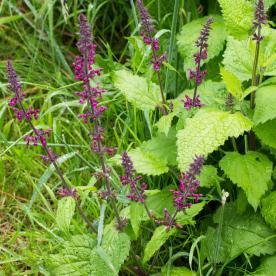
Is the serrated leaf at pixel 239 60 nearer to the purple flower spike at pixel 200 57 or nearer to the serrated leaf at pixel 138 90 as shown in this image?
the purple flower spike at pixel 200 57

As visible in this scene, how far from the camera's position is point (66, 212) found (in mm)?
2143

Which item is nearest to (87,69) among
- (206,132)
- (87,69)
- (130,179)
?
(87,69)

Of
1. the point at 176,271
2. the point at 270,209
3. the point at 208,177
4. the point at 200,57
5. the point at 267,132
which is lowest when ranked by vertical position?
the point at 176,271

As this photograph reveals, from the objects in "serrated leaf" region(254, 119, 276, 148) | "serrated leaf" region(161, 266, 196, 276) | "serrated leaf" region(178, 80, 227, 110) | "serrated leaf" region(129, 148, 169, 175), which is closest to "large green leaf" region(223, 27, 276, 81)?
"serrated leaf" region(178, 80, 227, 110)

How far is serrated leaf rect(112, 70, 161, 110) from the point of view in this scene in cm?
246

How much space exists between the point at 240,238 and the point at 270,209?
0.19m

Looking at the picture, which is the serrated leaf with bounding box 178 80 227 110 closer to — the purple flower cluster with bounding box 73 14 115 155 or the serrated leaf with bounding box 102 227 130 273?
the purple flower cluster with bounding box 73 14 115 155

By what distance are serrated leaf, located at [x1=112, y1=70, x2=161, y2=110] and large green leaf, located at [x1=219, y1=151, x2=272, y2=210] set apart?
0.42 meters

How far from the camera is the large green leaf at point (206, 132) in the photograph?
2.09m

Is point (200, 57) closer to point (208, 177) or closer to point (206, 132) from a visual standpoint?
point (206, 132)

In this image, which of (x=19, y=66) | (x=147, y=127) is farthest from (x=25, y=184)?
(x=19, y=66)

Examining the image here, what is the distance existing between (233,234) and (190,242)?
24 cm

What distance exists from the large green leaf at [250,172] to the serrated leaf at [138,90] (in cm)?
42

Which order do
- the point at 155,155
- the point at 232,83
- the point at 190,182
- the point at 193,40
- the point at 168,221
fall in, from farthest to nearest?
the point at 193,40
the point at 155,155
the point at 232,83
the point at 168,221
the point at 190,182
